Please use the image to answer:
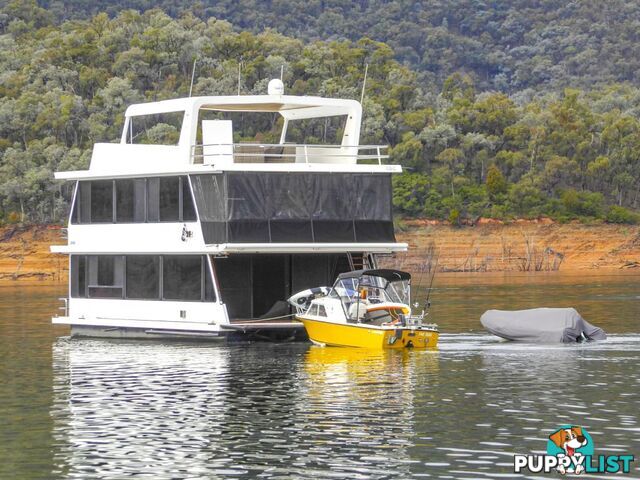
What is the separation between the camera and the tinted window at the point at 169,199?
3662 cm

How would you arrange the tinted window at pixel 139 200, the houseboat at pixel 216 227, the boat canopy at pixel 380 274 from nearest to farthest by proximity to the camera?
the boat canopy at pixel 380 274 < the houseboat at pixel 216 227 < the tinted window at pixel 139 200

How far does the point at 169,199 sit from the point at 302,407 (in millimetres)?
12295

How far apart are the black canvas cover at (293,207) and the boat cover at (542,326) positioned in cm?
353

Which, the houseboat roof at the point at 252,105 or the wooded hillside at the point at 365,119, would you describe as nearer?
the houseboat roof at the point at 252,105

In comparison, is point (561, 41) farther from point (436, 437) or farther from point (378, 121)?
point (436, 437)

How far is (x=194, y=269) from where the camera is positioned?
36312 mm

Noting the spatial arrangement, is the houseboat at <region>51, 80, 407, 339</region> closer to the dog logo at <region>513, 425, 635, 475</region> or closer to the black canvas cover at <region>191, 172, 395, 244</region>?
the black canvas cover at <region>191, 172, 395, 244</region>

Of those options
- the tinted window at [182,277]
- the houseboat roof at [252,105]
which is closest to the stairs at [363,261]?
the houseboat roof at [252,105]

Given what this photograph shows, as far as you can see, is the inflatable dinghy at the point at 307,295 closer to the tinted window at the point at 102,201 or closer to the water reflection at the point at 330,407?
the water reflection at the point at 330,407

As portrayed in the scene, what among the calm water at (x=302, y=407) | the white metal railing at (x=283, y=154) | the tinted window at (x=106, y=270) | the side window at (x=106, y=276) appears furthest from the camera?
the tinted window at (x=106, y=270)

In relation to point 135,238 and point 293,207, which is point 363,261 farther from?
point 135,238

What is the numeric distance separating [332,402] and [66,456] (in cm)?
622

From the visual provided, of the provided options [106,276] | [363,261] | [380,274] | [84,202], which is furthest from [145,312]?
[380,274]

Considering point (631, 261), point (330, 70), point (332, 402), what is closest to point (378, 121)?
point (330, 70)
